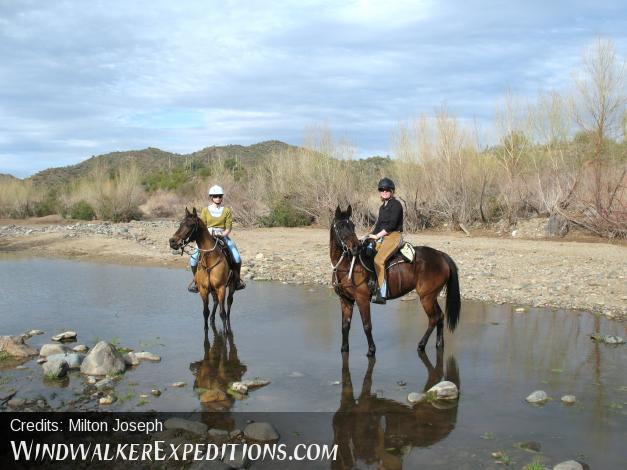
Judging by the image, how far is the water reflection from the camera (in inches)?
250

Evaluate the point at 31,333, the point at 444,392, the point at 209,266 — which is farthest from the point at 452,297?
the point at 31,333

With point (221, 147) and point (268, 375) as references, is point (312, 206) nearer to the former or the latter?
point (268, 375)

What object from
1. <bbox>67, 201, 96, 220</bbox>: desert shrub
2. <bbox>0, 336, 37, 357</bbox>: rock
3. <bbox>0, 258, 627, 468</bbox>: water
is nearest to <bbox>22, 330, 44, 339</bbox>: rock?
<bbox>0, 258, 627, 468</bbox>: water

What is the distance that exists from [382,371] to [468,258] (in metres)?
10.3

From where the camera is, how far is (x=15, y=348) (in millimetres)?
8180

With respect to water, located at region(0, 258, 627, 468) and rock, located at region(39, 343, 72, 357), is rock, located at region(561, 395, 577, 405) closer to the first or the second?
water, located at region(0, 258, 627, 468)

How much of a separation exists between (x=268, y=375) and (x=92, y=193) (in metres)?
36.9

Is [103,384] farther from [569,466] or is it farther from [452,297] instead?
[569,466]

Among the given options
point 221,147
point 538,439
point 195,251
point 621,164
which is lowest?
point 538,439

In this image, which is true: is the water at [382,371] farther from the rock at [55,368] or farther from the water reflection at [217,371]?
the rock at [55,368]

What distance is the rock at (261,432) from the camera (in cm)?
530

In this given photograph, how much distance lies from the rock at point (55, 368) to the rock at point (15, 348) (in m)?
1.07

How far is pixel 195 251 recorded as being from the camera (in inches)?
387

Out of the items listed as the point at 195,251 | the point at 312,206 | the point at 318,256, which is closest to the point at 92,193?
the point at 312,206
